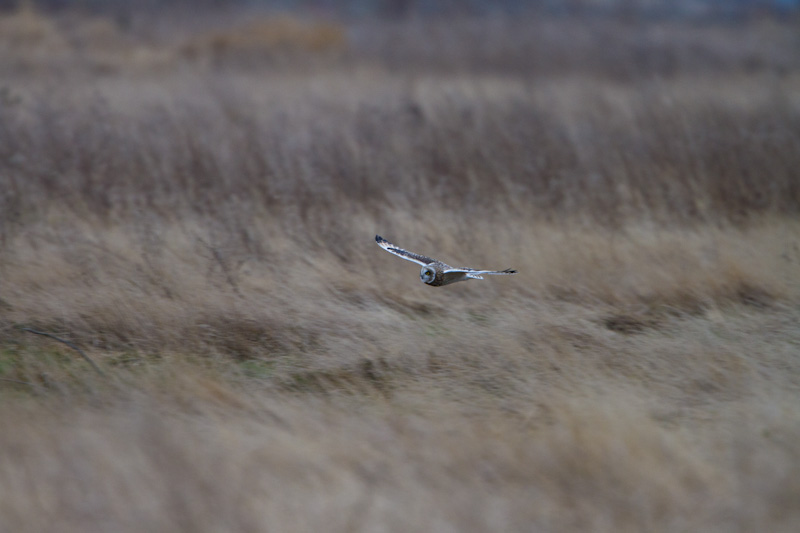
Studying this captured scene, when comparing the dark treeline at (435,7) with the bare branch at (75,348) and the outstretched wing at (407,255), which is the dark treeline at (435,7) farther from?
the outstretched wing at (407,255)

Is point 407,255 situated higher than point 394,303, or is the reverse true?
point 407,255

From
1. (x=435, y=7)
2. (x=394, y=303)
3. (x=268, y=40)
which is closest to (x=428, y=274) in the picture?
(x=394, y=303)

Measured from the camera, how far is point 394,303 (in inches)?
197

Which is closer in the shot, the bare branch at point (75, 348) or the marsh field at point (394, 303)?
the marsh field at point (394, 303)

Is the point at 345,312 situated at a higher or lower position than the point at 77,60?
lower

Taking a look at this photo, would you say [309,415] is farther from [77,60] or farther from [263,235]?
[77,60]

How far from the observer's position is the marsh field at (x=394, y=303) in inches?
120

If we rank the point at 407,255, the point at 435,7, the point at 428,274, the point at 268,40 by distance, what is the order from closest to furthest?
the point at 428,274 → the point at 407,255 → the point at 268,40 → the point at 435,7

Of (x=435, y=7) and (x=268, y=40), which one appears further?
(x=435, y=7)

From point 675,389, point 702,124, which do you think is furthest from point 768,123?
point 675,389

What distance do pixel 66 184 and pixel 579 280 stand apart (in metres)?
4.07

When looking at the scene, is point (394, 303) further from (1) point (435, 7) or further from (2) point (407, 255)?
(1) point (435, 7)

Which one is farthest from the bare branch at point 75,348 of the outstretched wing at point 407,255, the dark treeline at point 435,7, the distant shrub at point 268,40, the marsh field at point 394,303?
the dark treeline at point 435,7

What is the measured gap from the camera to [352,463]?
318cm
